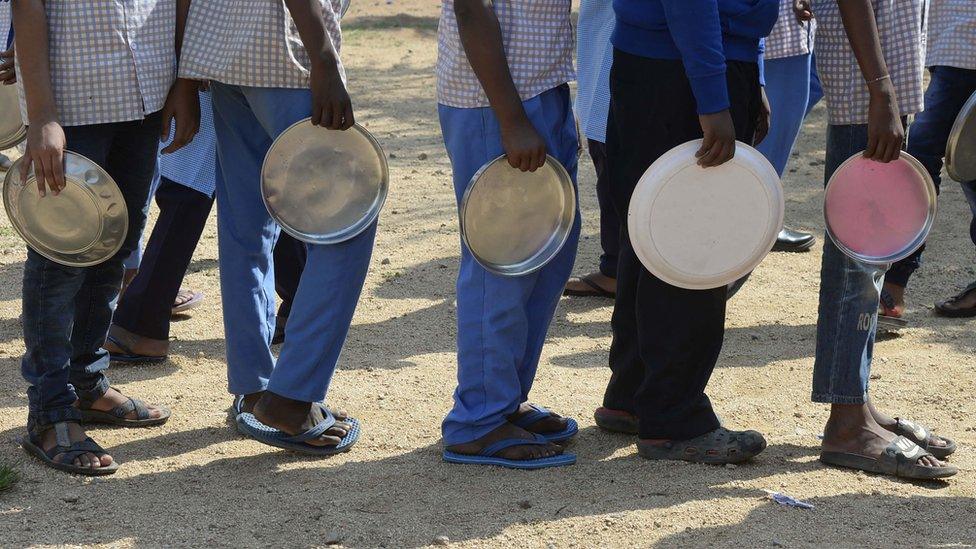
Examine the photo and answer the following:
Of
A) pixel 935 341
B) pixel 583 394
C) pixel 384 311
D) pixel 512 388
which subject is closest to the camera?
pixel 512 388

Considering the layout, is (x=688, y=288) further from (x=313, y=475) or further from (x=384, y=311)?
(x=384, y=311)

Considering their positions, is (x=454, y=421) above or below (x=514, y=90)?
below

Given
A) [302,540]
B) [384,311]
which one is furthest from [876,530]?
[384,311]

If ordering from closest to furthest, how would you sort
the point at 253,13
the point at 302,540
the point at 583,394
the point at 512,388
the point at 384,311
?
the point at 302,540
the point at 253,13
the point at 512,388
the point at 583,394
the point at 384,311

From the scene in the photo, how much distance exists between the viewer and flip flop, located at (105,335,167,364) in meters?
4.33

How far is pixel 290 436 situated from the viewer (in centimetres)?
349

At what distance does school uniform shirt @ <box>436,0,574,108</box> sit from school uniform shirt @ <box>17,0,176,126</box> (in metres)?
0.80

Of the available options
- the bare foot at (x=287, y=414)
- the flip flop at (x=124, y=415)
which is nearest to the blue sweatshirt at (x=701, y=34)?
the bare foot at (x=287, y=414)

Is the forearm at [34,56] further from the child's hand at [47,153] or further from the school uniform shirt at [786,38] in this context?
the school uniform shirt at [786,38]

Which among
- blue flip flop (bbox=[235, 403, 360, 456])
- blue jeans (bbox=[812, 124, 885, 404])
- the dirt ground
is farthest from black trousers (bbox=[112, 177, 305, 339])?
blue jeans (bbox=[812, 124, 885, 404])

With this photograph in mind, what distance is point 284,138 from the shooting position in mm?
3266

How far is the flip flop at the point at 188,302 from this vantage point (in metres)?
4.91

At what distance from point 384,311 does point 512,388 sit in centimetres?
164

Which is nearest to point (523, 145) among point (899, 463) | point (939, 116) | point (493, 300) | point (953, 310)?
point (493, 300)
